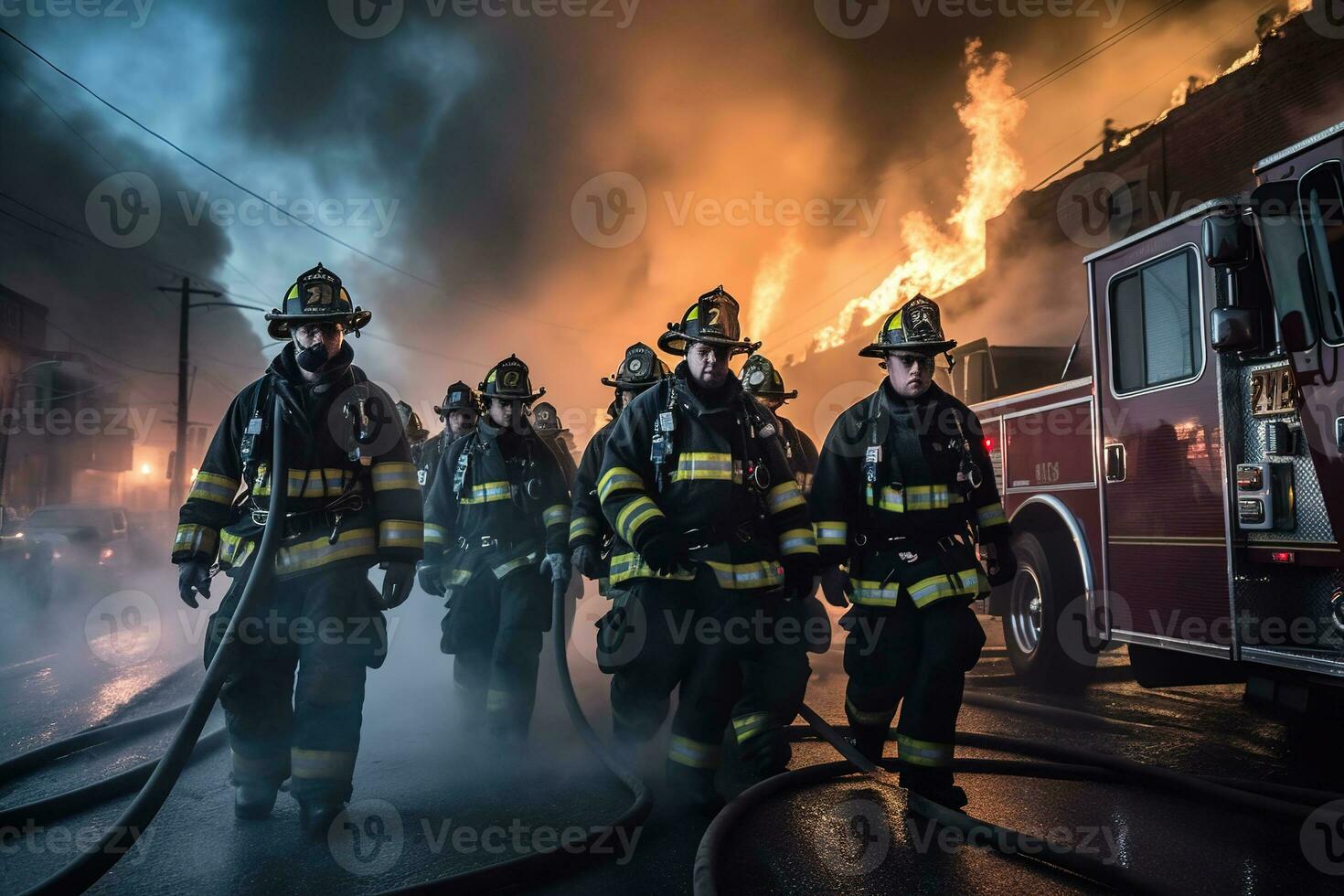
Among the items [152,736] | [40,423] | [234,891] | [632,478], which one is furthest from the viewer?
[40,423]

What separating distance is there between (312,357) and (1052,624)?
5227mm

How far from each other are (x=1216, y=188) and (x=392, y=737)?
63.0 ft

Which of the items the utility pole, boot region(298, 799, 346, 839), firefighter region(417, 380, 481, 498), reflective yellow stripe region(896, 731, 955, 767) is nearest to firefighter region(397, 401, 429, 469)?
firefighter region(417, 380, 481, 498)

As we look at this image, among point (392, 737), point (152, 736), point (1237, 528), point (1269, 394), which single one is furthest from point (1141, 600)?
point (152, 736)

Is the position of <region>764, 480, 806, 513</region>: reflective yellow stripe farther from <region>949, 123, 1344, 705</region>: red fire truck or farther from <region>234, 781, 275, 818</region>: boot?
<region>234, 781, 275, 818</region>: boot

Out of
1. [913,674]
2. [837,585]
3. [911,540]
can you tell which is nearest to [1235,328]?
[911,540]

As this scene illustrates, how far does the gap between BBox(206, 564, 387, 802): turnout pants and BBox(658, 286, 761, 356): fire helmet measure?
1.87m

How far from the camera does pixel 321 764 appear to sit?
12.1ft

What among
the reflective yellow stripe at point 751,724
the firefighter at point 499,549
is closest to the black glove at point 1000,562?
the reflective yellow stripe at point 751,724

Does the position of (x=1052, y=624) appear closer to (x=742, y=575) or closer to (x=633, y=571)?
(x=742, y=575)

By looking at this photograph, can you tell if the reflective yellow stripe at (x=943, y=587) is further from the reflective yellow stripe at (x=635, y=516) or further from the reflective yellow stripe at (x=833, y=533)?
the reflective yellow stripe at (x=635, y=516)

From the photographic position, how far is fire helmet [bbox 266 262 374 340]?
4.11 metres

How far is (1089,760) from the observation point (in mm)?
4168

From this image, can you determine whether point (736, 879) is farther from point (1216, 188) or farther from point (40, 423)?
point (40, 423)
